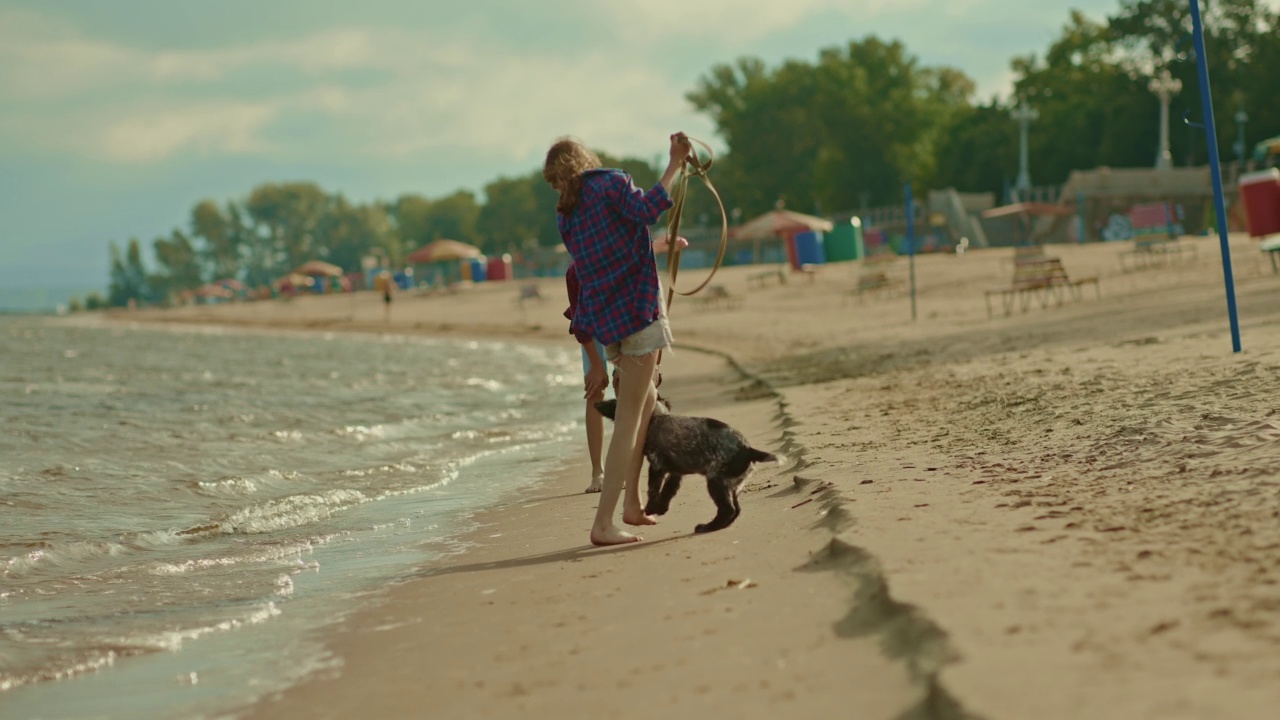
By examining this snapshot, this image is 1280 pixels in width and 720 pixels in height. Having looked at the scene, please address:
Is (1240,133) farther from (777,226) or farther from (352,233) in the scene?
(352,233)

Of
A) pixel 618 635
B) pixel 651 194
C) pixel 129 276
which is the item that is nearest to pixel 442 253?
pixel 651 194

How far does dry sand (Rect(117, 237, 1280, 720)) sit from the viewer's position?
9.21ft

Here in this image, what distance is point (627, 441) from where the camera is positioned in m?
5.06

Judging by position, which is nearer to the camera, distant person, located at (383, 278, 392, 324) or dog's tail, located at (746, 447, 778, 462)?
dog's tail, located at (746, 447, 778, 462)

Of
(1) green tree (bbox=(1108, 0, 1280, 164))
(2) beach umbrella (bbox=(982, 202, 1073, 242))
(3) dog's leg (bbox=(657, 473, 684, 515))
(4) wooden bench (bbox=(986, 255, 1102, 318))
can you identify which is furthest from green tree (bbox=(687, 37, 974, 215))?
(3) dog's leg (bbox=(657, 473, 684, 515))

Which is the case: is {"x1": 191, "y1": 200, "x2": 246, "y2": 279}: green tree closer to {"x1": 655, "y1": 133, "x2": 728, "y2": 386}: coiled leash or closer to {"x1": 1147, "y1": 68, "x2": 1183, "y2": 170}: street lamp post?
{"x1": 1147, "y1": 68, "x2": 1183, "y2": 170}: street lamp post

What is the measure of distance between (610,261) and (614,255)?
3 centimetres

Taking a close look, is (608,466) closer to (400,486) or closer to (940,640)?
(940,640)

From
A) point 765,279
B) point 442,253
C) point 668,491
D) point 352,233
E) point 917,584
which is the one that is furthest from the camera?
point 352,233

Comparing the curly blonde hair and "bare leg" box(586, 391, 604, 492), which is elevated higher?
the curly blonde hair

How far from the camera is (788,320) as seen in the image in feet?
85.9

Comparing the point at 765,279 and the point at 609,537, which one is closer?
the point at 609,537

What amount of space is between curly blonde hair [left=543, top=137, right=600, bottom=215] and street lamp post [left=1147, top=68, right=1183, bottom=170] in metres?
46.0

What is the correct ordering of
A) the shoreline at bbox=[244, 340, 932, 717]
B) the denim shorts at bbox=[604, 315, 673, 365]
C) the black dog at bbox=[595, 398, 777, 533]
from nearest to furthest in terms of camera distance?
1. the shoreline at bbox=[244, 340, 932, 717]
2. the denim shorts at bbox=[604, 315, 673, 365]
3. the black dog at bbox=[595, 398, 777, 533]
